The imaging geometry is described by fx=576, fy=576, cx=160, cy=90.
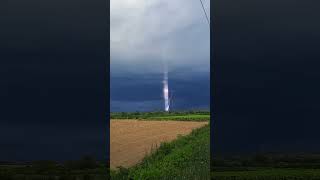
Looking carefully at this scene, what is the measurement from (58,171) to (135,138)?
330 inches

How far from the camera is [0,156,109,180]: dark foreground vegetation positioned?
46.0 feet

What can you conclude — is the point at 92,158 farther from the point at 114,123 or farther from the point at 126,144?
the point at 114,123

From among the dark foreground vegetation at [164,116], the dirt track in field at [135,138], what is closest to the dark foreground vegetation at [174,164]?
the dirt track in field at [135,138]

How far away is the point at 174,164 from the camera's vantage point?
16.7 m

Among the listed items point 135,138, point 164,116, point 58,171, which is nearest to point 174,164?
point 58,171

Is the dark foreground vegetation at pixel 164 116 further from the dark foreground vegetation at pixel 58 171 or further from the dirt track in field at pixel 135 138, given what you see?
the dark foreground vegetation at pixel 58 171

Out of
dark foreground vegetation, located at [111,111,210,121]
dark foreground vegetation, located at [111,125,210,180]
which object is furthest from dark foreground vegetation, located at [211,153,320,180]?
dark foreground vegetation, located at [111,111,210,121]

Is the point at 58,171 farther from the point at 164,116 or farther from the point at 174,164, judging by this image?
the point at 164,116

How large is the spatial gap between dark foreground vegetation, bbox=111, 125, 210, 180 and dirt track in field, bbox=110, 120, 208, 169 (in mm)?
460

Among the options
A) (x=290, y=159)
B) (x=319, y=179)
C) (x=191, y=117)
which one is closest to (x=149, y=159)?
(x=319, y=179)

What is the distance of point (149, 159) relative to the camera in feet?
57.6

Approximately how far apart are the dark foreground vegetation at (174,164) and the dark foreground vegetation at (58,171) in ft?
1.74

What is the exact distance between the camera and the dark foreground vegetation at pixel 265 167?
18.8m

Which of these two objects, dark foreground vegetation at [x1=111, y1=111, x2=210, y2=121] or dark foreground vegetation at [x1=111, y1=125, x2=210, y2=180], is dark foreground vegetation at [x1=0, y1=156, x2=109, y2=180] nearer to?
dark foreground vegetation at [x1=111, y1=125, x2=210, y2=180]
